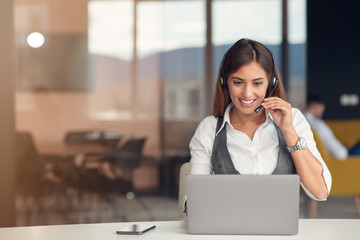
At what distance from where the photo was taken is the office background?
20.0 ft

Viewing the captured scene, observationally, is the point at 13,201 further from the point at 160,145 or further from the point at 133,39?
the point at 133,39

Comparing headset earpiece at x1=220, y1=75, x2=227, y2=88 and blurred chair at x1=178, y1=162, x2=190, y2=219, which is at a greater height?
headset earpiece at x1=220, y1=75, x2=227, y2=88

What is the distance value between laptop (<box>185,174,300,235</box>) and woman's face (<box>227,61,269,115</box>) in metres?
0.61

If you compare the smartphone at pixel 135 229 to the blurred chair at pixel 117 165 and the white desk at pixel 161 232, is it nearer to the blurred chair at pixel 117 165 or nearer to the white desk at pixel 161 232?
the white desk at pixel 161 232

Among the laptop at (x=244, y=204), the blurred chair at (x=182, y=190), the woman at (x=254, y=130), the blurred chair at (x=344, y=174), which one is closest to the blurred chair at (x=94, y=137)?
the blurred chair at (x=344, y=174)

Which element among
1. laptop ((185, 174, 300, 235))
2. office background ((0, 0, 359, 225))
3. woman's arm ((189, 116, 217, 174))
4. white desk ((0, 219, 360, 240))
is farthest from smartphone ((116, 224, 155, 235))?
office background ((0, 0, 359, 225))

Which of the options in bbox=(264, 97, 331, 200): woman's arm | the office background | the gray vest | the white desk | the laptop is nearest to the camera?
the laptop

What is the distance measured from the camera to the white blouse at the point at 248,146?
277 centimetres

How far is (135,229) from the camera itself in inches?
93.8

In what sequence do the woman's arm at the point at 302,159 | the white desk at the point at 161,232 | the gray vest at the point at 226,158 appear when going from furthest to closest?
the gray vest at the point at 226,158 → the woman's arm at the point at 302,159 → the white desk at the point at 161,232

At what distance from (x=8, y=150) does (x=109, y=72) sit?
3.74 feet

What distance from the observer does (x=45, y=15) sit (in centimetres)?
614

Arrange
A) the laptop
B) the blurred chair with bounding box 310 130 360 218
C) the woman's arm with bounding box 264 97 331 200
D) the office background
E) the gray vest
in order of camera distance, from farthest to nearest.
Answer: the office background
the blurred chair with bounding box 310 130 360 218
the gray vest
the woman's arm with bounding box 264 97 331 200
the laptop

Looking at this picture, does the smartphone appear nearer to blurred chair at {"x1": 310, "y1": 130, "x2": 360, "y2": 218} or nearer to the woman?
the woman
